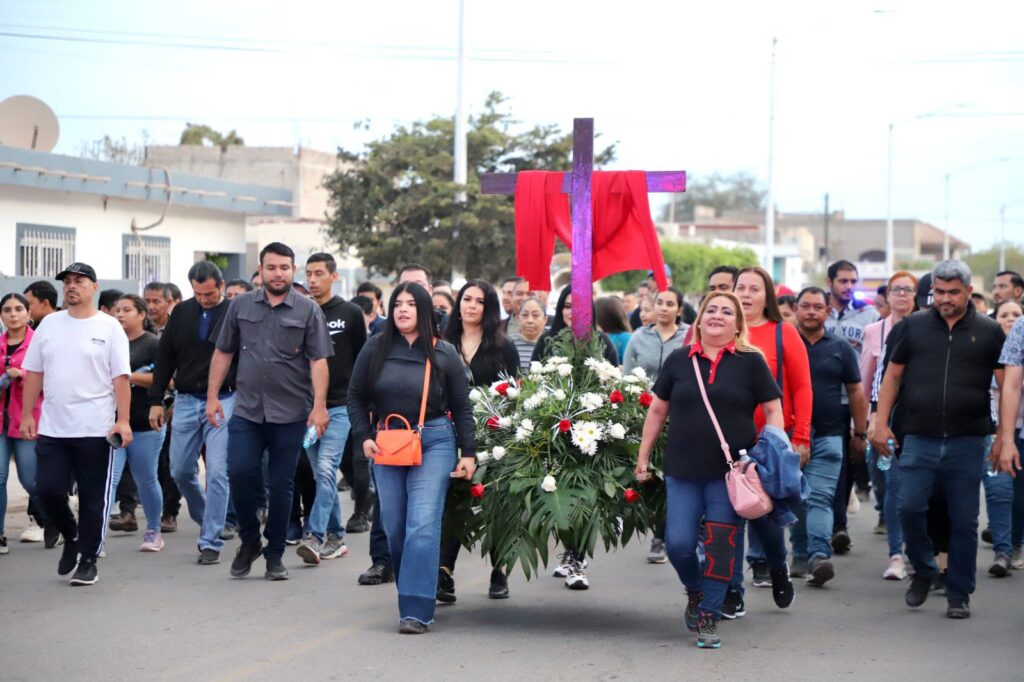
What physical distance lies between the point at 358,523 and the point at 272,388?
310 cm

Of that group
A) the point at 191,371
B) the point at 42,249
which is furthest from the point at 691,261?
the point at 191,371

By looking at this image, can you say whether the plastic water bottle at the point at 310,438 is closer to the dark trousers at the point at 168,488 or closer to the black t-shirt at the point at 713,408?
the dark trousers at the point at 168,488

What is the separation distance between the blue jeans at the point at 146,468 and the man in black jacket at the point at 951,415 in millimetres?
5643

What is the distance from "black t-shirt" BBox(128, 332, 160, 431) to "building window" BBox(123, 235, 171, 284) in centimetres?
1380

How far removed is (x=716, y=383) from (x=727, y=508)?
67cm

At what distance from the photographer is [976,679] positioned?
7.00 meters

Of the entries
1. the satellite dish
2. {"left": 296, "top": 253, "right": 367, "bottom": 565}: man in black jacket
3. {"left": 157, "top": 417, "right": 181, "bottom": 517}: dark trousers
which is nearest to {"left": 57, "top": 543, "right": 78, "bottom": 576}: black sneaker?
{"left": 296, "top": 253, "right": 367, "bottom": 565}: man in black jacket

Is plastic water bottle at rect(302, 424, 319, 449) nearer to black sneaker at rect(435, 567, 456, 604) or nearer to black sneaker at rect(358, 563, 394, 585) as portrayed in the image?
black sneaker at rect(358, 563, 394, 585)

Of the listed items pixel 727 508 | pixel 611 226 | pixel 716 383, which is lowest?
pixel 727 508

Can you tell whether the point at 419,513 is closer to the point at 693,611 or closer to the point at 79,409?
the point at 693,611

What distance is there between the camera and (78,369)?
9.55 meters

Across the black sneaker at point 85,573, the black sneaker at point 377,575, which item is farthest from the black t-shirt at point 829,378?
the black sneaker at point 85,573

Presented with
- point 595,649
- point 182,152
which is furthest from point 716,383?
point 182,152

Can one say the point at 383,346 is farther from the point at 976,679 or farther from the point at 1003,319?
the point at 1003,319
